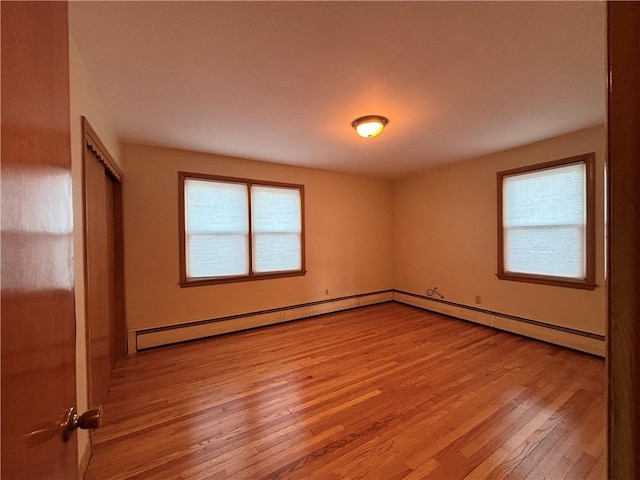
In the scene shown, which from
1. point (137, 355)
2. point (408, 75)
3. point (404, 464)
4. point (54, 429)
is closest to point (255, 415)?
point (404, 464)

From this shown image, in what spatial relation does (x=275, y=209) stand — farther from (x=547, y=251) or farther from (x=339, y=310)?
(x=547, y=251)

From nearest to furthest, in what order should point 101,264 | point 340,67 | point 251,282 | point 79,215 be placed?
point 79,215 → point 340,67 → point 101,264 → point 251,282

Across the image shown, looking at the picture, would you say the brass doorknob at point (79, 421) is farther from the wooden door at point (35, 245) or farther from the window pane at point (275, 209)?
the window pane at point (275, 209)

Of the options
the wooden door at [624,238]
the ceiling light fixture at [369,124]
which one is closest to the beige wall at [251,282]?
the ceiling light fixture at [369,124]

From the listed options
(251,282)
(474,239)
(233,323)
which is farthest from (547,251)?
(233,323)

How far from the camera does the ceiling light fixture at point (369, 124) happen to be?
2438 mm

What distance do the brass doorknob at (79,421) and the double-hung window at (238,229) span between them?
2.94m

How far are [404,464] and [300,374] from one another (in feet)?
4.04

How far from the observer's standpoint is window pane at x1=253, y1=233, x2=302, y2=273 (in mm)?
3921

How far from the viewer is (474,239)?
3930mm

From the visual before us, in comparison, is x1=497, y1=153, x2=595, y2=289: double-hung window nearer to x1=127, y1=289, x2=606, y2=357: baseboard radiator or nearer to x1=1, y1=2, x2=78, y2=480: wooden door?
x1=127, y1=289, x2=606, y2=357: baseboard radiator

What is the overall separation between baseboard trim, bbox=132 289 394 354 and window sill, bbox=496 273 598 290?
7.45 ft

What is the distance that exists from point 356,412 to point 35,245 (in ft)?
7.02

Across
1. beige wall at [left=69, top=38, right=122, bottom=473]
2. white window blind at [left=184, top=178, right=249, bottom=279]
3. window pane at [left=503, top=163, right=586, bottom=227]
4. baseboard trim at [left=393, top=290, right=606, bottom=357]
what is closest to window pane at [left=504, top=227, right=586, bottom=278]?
window pane at [left=503, top=163, right=586, bottom=227]
